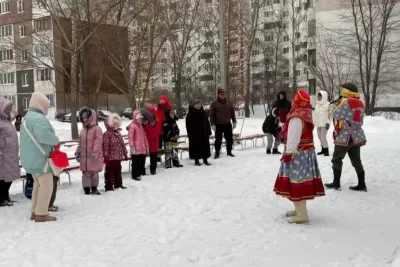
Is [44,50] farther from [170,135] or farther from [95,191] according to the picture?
[95,191]

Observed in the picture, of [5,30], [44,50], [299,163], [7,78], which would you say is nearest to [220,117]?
[299,163]

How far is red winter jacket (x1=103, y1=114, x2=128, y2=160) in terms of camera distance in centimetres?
773

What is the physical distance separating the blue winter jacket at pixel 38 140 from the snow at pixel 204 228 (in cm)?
78

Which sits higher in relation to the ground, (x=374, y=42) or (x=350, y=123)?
(x=374, y=42)

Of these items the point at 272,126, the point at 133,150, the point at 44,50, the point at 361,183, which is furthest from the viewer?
the point at 44,50

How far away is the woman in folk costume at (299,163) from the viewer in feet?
17.9

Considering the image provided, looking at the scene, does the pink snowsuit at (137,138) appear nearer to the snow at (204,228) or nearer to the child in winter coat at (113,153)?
the snow at (204,228)

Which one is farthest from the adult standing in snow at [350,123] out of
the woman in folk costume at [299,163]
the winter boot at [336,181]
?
the woman in folk costume at [299,163]

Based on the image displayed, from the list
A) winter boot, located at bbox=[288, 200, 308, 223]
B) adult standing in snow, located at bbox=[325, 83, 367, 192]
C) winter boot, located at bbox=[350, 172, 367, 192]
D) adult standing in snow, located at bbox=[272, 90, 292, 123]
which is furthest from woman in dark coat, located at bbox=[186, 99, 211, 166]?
winter boot, located at bbox=[288, 200, 308, 223]

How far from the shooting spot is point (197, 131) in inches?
416

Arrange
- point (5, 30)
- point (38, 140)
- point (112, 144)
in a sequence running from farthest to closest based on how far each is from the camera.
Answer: point (5, 30) < point (112, 144) < point (38, 140)

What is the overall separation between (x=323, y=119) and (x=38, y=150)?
820cm

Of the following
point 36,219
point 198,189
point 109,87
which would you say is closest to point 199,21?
point 109,87

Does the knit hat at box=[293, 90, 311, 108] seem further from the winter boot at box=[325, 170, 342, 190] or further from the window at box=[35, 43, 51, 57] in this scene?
the window at box=[35, 43, 51, 57]
